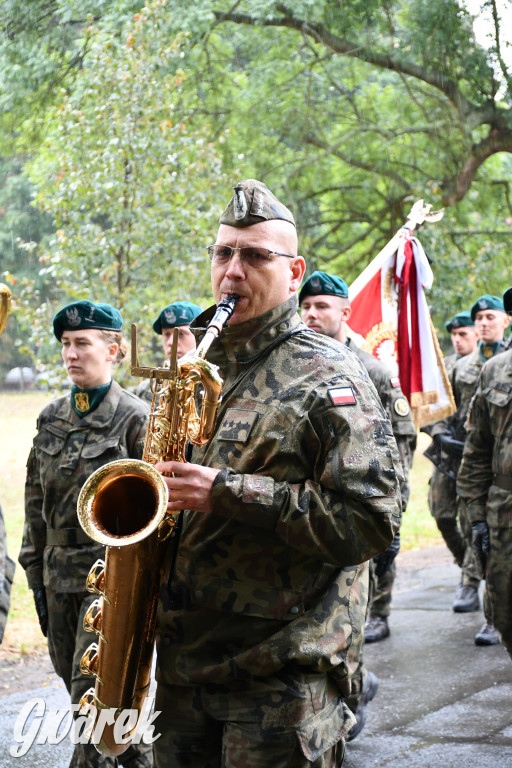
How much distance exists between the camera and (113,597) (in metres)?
3.09

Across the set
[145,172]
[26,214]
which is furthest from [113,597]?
[26,214]

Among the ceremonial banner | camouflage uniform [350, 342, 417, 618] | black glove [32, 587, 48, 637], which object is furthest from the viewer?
the ceremonial banner

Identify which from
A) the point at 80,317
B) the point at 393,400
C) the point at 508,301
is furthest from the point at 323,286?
the point at 80,317

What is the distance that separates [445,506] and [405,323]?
232 centimetres

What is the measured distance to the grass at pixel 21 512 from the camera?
26.8 feet

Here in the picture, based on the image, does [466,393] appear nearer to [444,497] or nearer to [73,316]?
[444,497]

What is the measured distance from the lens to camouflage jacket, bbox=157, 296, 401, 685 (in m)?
2.88

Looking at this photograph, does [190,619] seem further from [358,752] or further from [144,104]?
[144,104]

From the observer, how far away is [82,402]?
16.0 ft

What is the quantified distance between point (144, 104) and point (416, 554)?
6091 mm

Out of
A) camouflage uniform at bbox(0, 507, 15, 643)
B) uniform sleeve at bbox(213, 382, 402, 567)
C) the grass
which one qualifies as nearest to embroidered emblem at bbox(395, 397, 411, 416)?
camouflage uniform at bbox(0, 507, 15, 643)

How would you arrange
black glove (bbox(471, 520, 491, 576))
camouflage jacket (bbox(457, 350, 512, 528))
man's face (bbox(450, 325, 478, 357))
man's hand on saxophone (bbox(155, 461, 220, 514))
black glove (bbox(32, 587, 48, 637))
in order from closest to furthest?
man's hand on saxophone (bbox(155, 461, 220, 514)) < black glove (bbox(32, 587, 48, 637)) < camouflage jacket (bbox(457, 350, 512, 528)) < black glove (bbox(471, 520, 491, 576)) < man's face (bbox(450, 325, 478, 357))

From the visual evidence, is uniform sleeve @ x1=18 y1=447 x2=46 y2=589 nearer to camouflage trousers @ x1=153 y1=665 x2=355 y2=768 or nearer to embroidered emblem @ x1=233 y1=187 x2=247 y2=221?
camouflage trousers @ x1=153 y1=665 x2=355 y2=768

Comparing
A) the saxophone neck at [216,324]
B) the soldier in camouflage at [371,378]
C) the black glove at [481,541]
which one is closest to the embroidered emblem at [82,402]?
the soldier in camouflage at [371,378]
